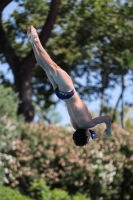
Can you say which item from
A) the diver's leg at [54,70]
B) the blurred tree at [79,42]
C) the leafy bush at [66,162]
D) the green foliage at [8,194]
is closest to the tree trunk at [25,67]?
the blurred tree at [79,42]

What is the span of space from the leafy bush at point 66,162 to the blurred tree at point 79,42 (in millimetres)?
4094

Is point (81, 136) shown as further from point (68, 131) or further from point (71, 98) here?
point (68, 131)

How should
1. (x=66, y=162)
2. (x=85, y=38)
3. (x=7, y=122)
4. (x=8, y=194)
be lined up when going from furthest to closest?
(x=85, y=38) < (x=66, y=162) < (x=7, y=122) < (x=8, y=194)

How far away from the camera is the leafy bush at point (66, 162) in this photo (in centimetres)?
1716

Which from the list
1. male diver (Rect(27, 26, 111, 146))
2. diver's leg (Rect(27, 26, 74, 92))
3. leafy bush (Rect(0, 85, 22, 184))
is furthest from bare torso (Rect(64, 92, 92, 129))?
leafy bush (Rect(0, 85, 22, 184))

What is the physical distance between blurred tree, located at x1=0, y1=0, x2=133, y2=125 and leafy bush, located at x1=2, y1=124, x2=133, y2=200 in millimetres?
4094

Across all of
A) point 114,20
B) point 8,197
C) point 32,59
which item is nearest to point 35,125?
point 8,197

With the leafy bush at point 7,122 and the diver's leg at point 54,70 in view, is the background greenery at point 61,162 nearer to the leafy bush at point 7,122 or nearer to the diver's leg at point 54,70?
the leafy bush at point 7,122

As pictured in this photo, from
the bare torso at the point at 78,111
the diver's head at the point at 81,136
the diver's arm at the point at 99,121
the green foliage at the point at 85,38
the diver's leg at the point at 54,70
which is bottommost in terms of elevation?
the green foliage at the point at 85,38

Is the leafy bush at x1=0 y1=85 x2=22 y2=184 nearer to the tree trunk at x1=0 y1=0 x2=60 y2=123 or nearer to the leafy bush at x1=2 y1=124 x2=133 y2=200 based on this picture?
the leafy bush at x1=2 y1=124 x2=133 y2=200

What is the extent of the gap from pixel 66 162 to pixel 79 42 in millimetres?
10174

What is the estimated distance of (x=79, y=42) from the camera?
2700 cm

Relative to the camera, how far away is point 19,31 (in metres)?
27.0

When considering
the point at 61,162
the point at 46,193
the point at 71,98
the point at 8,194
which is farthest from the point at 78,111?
the point at 61,162
